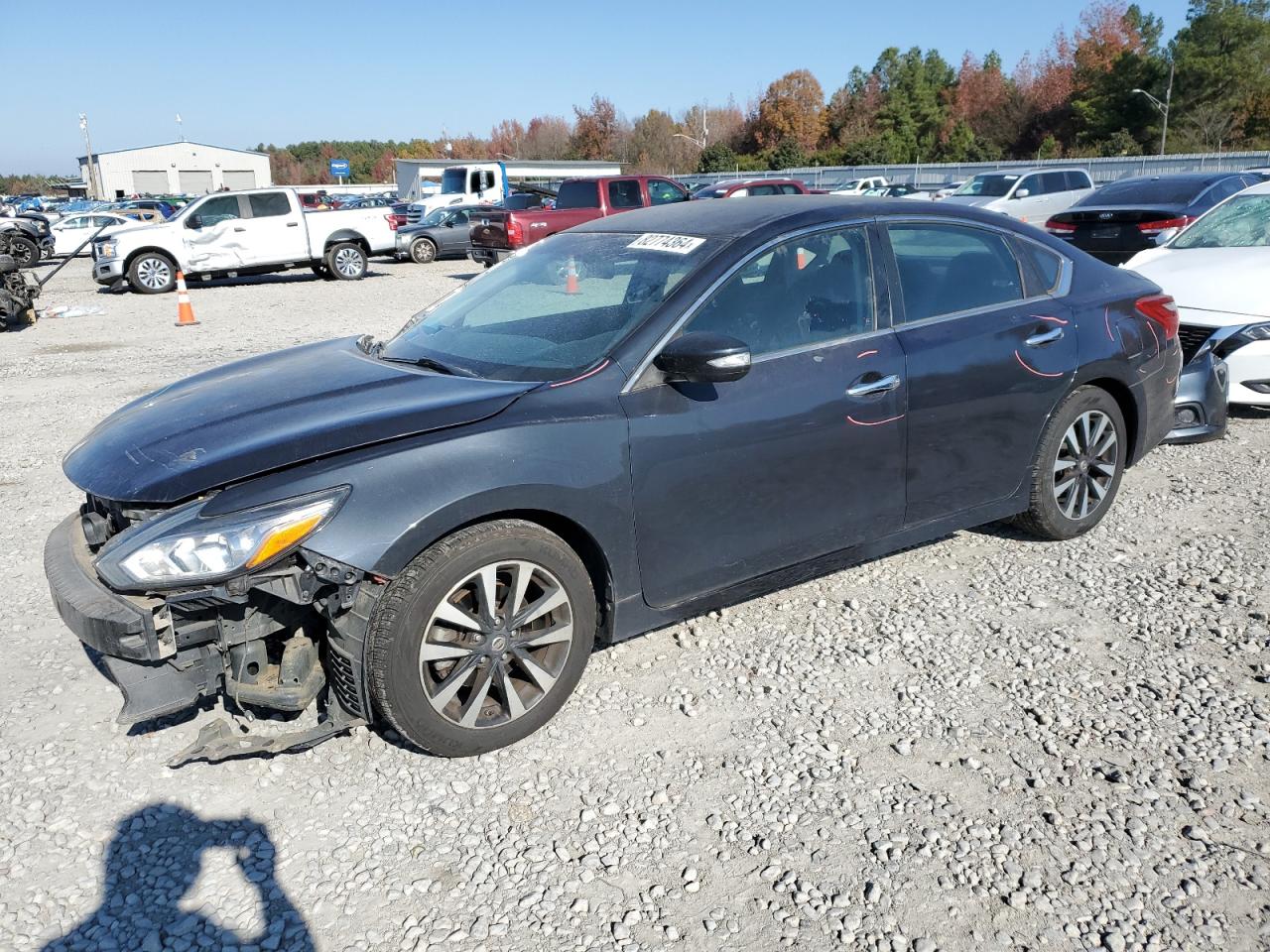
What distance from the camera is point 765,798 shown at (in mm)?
3064

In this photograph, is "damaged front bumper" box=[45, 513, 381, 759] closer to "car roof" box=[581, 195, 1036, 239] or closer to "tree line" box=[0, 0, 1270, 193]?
"car roof" box=[581, 195, 1036, 239]

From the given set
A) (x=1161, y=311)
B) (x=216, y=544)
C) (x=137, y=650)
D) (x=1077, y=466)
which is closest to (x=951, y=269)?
(x=1077, y=466)

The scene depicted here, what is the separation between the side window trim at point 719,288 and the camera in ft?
11.4

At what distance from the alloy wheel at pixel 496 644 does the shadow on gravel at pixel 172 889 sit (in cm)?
68

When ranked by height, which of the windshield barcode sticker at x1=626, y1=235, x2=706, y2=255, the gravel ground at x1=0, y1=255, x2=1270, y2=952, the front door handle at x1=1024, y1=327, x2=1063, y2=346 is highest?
the windshield barcode sticker at x1=626, y1=235, x2=706, y2=255

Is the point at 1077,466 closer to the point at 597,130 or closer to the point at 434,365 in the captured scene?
the point at 434,365

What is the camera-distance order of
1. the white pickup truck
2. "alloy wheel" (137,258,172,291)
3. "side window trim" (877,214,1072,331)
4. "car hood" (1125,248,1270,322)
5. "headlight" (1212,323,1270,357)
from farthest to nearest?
"alloy wheel" (137,258,172,291) < the white pickup truck < "car hood" (1125,248,1270,322) < "headlight" (1212,323,1270,357) < "side window trim" (877,214,1072,331)

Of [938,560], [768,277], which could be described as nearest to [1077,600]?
[938,560]

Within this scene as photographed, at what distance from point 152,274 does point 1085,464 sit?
18.4 metres

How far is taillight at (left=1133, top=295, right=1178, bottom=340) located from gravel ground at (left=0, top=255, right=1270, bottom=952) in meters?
1.24

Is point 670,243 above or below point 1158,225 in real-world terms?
above

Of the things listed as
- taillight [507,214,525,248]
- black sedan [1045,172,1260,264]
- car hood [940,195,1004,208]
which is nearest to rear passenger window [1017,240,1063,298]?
black sedan [1045,172,1260,264]

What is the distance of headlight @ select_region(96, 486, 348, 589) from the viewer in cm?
283

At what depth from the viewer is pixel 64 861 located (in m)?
2.83
